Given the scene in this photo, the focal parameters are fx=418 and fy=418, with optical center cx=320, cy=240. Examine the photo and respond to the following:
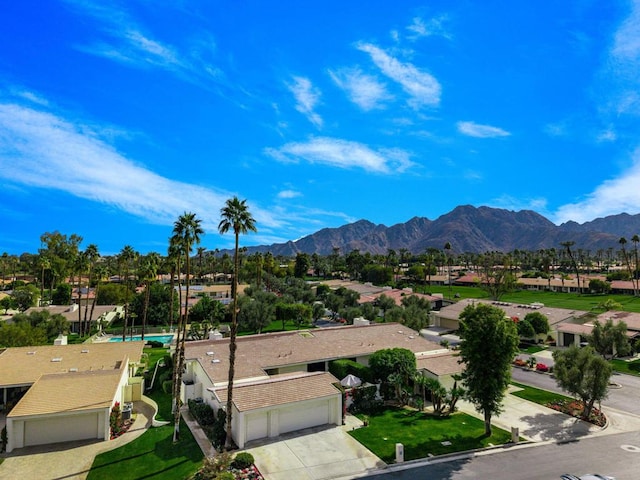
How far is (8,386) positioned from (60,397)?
258 inches

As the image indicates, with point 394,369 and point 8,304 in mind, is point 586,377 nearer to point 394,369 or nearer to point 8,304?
point 394,369

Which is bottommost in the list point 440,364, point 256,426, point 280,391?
point 256,426

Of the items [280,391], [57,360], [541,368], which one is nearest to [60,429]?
[57,360]

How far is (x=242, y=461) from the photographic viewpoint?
22.2 meters

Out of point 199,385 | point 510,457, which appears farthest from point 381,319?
point 510,457

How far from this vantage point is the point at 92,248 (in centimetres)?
6831

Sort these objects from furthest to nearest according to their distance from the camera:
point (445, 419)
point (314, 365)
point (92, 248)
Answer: point (92, 248), point (314, 365), point (445, 419)

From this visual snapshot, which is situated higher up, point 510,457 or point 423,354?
point 423,354

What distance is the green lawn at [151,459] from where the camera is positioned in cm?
A: 2217

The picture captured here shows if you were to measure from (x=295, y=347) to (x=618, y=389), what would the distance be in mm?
28814

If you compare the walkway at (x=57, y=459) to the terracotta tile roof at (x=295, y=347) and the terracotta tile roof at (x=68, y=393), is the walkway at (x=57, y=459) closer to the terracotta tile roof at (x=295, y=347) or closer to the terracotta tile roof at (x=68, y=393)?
the terracotta tile roof at (x=68, y=393)

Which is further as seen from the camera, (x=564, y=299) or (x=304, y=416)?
(x=564, y=299)

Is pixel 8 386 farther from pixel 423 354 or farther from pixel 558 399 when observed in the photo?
pixel 558 399

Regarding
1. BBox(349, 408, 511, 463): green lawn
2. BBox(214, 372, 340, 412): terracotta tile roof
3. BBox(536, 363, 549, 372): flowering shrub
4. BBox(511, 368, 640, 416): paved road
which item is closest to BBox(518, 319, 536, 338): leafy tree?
BBox(536, 363, 549, 372): flowering shrub
